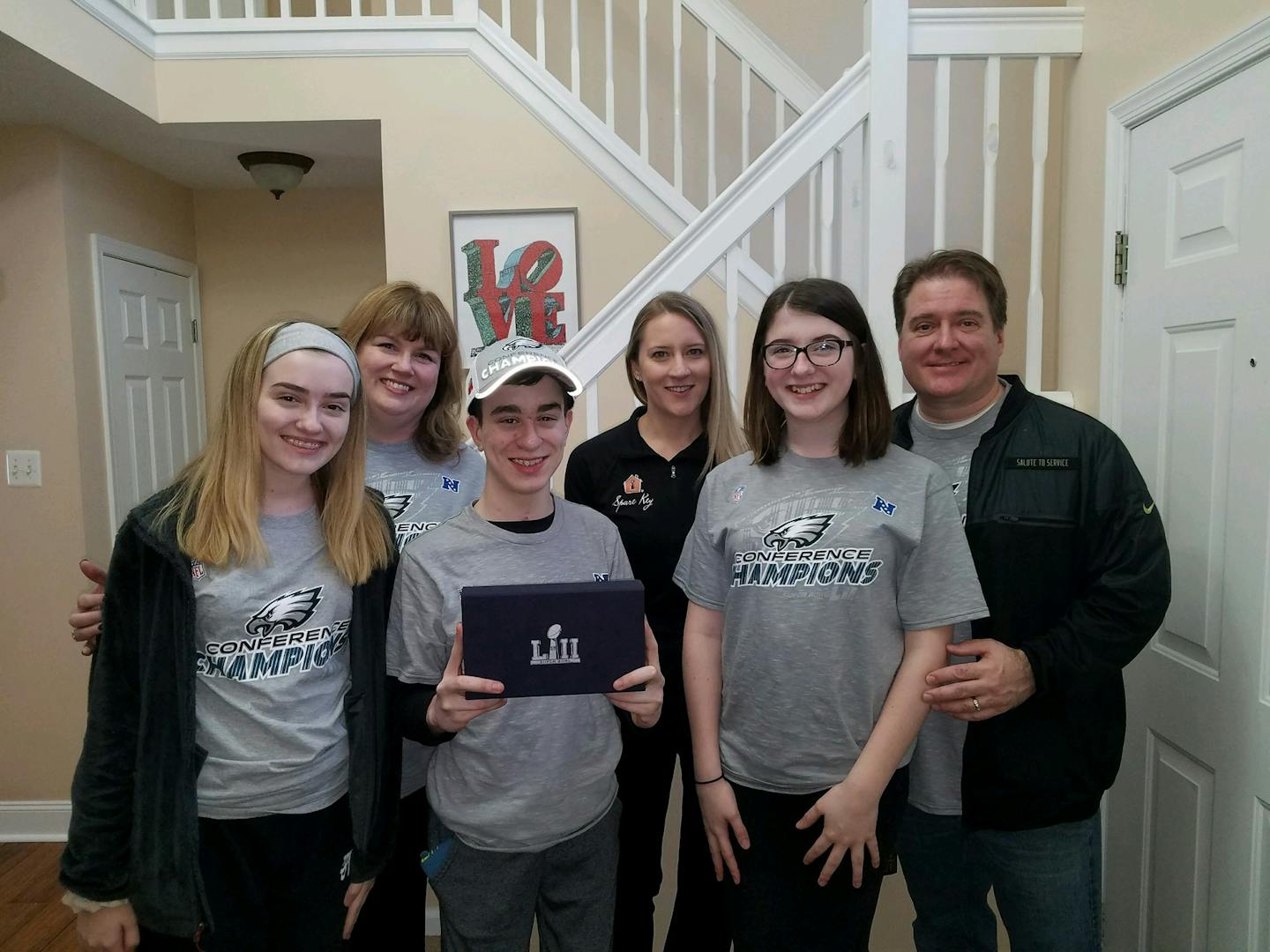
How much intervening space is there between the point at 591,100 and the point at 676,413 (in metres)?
2.58

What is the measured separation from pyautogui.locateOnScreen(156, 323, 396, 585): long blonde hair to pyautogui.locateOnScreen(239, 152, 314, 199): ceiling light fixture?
2347mm

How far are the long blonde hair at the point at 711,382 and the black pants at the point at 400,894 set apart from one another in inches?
33.7

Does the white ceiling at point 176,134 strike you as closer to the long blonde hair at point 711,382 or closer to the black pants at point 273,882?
the long blonde hair at point 711,382

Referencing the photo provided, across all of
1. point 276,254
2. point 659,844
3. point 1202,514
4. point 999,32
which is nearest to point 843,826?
point 659,844

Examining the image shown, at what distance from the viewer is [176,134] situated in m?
2.91

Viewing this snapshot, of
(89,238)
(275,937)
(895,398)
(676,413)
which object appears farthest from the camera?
(89,238)

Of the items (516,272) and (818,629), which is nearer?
(818,629)

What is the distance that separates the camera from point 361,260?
382 cm

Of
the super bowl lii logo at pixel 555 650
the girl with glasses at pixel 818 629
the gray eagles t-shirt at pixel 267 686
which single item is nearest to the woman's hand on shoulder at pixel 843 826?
the girl with glasses at pixel 818 629

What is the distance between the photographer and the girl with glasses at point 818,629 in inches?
44.8

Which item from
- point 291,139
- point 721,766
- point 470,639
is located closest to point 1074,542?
point 721,766

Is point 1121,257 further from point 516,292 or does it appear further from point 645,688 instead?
point 516,292

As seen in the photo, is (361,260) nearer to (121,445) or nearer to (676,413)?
(121,445)

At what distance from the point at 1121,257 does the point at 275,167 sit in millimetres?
3013
